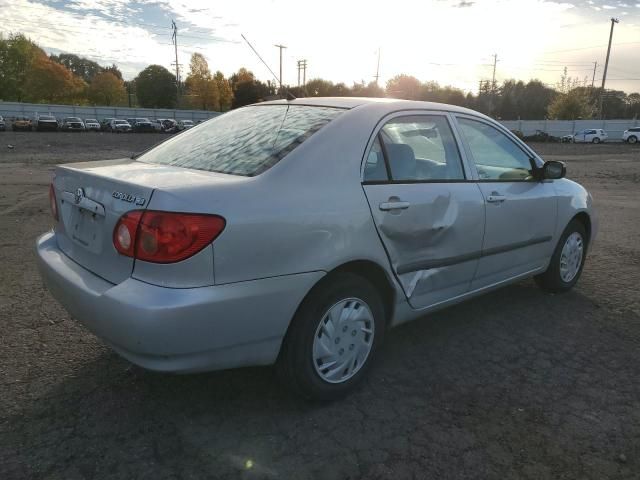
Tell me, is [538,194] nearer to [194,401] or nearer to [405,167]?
[405,167]

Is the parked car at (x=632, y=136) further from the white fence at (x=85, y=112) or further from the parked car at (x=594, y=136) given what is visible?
the white fence at (x=85, y=112)

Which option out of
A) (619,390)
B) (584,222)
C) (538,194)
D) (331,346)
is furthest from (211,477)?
(584,222)

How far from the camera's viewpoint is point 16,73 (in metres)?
76.2

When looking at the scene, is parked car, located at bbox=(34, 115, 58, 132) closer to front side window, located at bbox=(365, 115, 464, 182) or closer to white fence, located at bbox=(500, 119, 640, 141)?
white fence, located at bbox=(500, 119, 640, 141)

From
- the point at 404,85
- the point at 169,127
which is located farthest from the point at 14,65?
the point at 404,85

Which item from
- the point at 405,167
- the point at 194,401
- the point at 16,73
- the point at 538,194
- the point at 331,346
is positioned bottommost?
the point at 194,401

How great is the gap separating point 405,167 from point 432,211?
0.30m

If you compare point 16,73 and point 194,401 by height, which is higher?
point 16,73

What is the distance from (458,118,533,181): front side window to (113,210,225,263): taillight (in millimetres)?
2085

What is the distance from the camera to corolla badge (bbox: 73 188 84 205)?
2699 millimetres

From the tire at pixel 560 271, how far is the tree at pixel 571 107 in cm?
7293

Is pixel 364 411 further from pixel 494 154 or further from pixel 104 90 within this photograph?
pixel 104 90

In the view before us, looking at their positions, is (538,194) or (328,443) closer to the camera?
(328,443)

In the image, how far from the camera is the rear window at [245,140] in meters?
2.69
